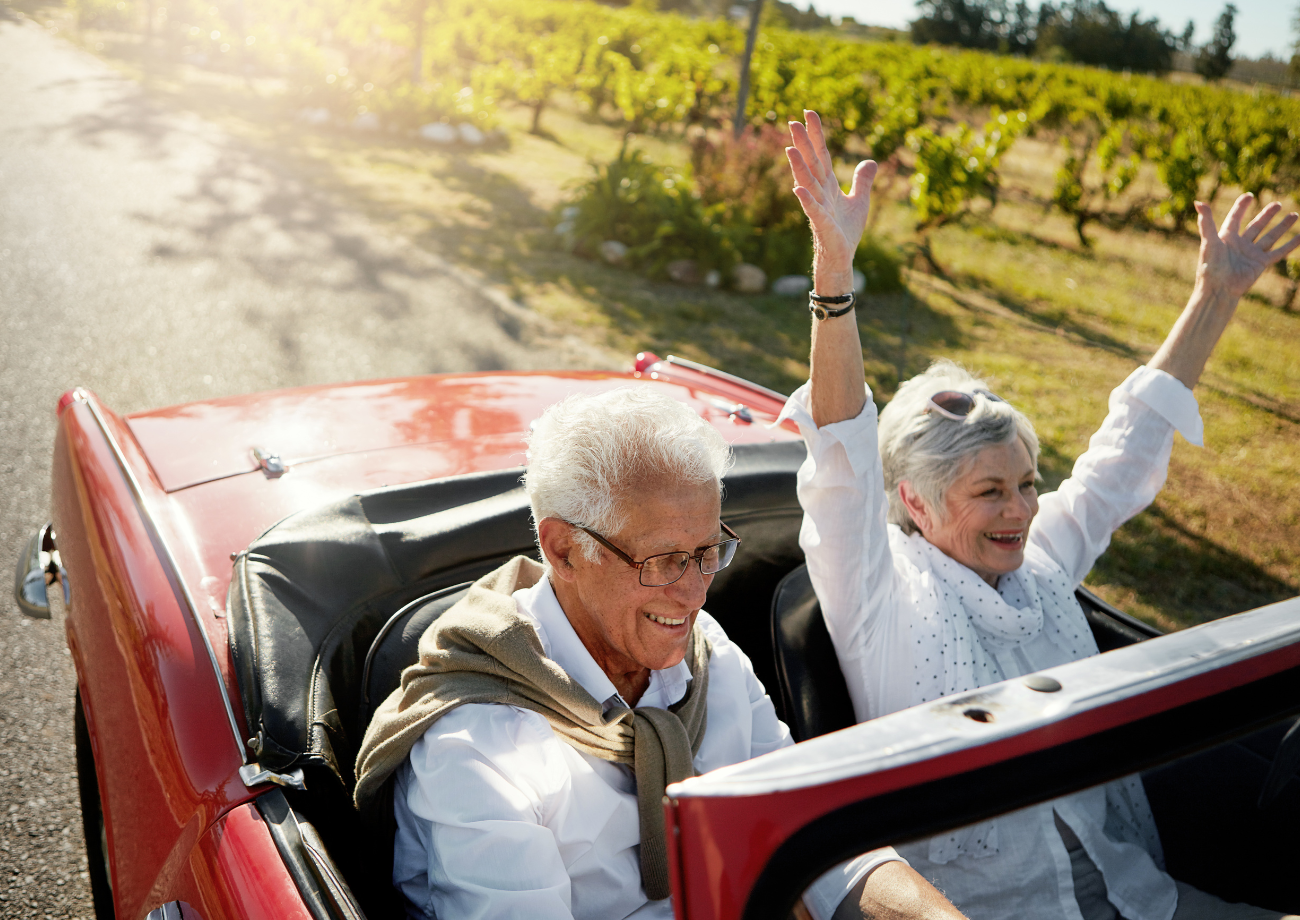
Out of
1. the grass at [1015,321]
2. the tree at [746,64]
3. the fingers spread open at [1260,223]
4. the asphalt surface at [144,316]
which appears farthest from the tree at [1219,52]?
the fingers spread open at [1260,223]

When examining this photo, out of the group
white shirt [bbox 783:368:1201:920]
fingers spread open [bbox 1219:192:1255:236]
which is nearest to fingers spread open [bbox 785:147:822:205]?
white shirt [bbox 783:368:1201:920]

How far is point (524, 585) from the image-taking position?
1.79 metres

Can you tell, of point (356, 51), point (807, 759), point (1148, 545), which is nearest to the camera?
point (807, 759)

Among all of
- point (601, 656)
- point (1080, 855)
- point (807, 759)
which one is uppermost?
point (807, 759)

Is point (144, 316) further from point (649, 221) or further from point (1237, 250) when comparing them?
point (1237, 250)

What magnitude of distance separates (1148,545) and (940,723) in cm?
421

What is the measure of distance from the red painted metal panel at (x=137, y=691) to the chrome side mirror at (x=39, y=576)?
39 cm

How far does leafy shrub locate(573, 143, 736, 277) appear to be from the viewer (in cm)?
794

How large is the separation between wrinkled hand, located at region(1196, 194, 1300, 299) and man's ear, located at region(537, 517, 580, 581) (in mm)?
1825

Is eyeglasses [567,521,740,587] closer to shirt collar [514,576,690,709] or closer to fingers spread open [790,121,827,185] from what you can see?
shirt collar [514,576,690,709]

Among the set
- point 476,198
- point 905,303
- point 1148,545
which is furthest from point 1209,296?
point 476,198

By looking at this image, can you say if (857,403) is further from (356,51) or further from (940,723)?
(356,51)

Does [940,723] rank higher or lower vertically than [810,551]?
higher

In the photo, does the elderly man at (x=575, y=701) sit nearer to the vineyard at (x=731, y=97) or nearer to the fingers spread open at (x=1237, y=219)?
the fingers spread open at (x=1237, y=219)
